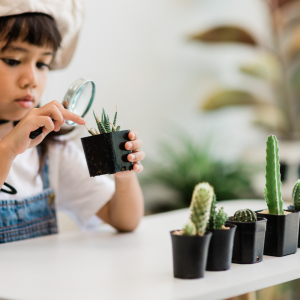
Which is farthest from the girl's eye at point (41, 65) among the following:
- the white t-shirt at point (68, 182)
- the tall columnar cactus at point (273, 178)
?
the tall columnar cactus at point (273, 178)

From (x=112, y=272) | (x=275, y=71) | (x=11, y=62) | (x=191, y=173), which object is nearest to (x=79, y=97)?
(x=11, y=62)

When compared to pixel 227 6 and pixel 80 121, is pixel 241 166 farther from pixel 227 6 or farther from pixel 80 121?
pixel 80 121

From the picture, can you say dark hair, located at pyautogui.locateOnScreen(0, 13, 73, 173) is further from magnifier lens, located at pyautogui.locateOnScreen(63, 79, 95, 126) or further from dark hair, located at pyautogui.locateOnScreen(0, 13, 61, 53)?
magnifier lens, located at pyautogui.locateOnScreen(63, 79, 95, 126)

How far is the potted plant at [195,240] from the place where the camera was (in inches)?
22.1

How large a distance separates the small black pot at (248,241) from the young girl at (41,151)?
0.25 meters

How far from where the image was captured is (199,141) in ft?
8.73

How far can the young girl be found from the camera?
2.65 feet

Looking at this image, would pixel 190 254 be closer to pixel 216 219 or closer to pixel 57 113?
pixel 216 219

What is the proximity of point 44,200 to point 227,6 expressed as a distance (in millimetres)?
2201

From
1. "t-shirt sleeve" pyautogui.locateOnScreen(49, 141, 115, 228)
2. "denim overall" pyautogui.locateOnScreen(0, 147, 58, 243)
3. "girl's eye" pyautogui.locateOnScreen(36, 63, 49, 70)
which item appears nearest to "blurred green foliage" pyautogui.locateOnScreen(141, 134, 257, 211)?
"t-shirt sleeve" pyautogui.locateOnScreen(49, 141, 115, 228)

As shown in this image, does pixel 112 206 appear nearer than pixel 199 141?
Yes

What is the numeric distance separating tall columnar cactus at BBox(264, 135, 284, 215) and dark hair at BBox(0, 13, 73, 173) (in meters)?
0.60

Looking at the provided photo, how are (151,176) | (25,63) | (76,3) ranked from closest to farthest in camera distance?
1. (25,63)
2. (76,3)
3. (151,176)

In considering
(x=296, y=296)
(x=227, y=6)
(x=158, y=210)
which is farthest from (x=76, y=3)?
(x=227, y=6)
